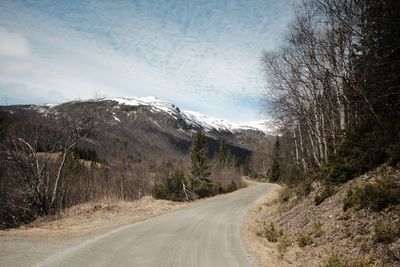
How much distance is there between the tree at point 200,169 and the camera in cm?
4944

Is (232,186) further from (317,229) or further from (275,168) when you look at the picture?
(317,229)

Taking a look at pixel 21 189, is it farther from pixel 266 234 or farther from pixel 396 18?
pixel 396 18

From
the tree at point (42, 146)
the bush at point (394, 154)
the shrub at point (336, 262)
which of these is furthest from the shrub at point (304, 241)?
the tree at point (42, 146)

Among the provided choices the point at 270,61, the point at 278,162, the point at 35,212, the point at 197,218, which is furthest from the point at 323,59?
the point at 278,162

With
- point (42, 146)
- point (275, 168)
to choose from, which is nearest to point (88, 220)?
point (42, 146)

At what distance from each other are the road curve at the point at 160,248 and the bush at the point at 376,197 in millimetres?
3931

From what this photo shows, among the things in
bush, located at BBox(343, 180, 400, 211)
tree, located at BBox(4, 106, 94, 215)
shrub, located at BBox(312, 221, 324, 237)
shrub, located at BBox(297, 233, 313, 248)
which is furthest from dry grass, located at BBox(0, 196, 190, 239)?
bush, located at BBox(343, 180, 400, 211)

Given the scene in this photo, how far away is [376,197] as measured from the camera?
1038 centimetres

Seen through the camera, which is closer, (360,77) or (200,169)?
(360,77)

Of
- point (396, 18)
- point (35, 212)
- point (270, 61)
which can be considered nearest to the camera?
point (396, 18)

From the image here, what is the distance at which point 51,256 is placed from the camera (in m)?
8.98

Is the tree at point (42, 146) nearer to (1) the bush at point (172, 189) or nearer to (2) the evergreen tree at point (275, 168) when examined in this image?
(1) the bush at point (172, 189)

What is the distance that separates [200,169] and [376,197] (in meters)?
40.9

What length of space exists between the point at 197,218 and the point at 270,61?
11350 millimetres
